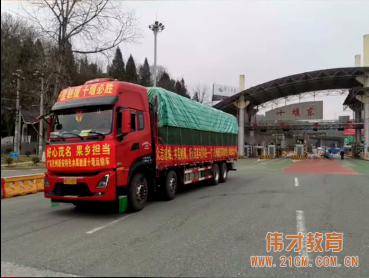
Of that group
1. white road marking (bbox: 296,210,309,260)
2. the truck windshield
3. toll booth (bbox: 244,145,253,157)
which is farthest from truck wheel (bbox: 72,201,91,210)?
toll booth (bbox: 244,145,253,157)

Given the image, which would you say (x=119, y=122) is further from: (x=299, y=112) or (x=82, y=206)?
(x=299, y=112)

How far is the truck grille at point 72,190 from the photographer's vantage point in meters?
7.15

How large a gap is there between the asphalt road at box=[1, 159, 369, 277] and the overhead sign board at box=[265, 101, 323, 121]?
3970 cm

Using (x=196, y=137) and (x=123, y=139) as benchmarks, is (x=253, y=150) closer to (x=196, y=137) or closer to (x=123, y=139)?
(x=196, y=137)

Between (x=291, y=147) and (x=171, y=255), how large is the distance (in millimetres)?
96902

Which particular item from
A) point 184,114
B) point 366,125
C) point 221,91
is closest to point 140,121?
point 184,114

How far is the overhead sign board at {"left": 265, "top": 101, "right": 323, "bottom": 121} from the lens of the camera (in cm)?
4681

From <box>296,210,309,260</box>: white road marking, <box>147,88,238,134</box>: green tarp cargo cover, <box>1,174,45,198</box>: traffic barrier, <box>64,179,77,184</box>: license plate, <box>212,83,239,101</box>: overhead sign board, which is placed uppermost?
<box>212,83,239,101</box>: overhead sign board

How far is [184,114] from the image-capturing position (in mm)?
10844

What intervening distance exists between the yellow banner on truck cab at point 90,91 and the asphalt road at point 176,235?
287 cm

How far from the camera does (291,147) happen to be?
315ft

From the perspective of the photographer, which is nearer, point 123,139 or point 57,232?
point 57,232

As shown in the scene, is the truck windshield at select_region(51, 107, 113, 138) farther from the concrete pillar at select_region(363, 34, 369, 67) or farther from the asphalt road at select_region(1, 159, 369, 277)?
the concrete pillar at select_region(363, 34, 369, 67)

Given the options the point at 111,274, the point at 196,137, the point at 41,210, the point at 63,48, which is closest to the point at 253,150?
the point at 63,48
